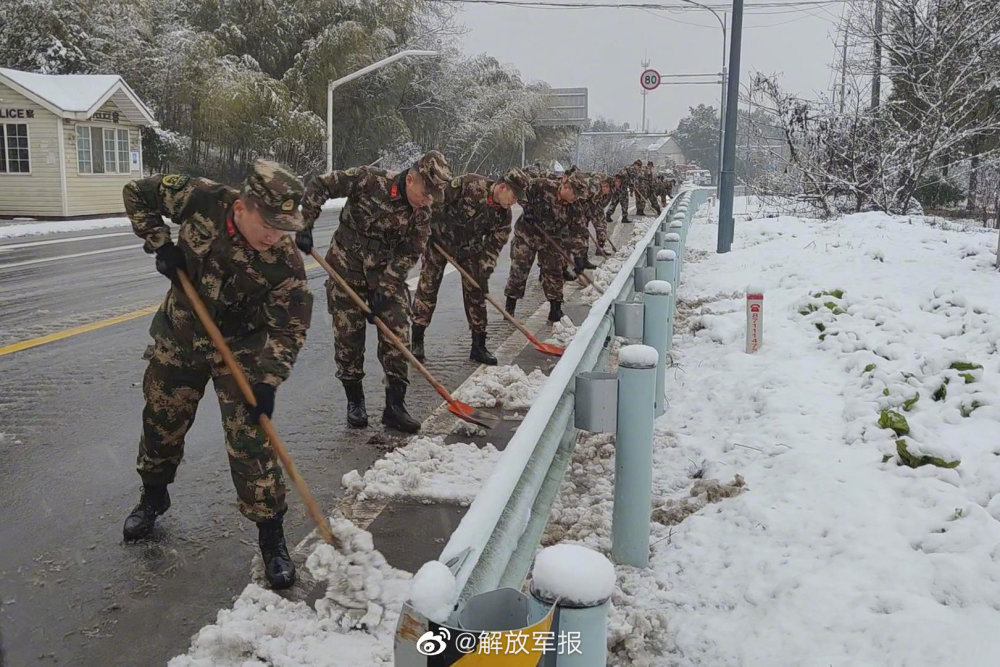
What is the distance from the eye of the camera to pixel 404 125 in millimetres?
39125

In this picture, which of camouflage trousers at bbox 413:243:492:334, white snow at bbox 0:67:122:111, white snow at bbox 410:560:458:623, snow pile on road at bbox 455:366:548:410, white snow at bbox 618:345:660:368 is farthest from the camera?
white snow at bbox 0:67:122:111

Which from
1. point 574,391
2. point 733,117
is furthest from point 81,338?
point 733,117

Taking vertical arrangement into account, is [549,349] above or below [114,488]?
above

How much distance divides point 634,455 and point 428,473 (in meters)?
1.65

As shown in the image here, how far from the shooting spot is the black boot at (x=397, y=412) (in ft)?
17.5

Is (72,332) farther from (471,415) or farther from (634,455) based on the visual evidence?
(634,455)

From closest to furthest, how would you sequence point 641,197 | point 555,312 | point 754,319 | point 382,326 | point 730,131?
point 382,326, point 754,319, point 555,312, point 730,131, point 641,197

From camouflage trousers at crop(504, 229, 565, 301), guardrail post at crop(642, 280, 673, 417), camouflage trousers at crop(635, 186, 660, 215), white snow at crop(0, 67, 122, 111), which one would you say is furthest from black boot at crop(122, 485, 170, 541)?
camouflage trousers at crop(635, 186, 660, 215)

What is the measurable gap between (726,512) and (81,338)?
5827 millimetres

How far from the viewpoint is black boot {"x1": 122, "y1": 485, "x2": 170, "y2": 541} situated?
369 centimetres

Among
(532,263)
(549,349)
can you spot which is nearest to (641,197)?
(532,263)

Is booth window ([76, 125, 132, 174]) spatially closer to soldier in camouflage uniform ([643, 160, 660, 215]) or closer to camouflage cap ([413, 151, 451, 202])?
soldier in camouflage uniform ([643, 160, 660, 215])

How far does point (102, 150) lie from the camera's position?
23234 millimetres

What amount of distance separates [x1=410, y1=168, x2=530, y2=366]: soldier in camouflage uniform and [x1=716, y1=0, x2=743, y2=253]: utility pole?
736cm
